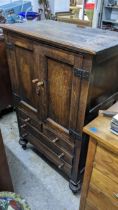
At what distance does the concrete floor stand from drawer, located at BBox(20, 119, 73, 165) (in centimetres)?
25

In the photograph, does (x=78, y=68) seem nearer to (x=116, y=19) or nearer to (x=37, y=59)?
(x=37, y=59)

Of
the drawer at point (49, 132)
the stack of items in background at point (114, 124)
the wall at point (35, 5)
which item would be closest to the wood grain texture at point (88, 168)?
the stack of items in background at point (114, 124)

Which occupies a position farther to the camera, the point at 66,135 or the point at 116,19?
the point at 116,19

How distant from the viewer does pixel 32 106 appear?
1.29 metres

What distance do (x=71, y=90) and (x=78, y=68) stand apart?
14 cm

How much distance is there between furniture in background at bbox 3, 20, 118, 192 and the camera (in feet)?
2.63

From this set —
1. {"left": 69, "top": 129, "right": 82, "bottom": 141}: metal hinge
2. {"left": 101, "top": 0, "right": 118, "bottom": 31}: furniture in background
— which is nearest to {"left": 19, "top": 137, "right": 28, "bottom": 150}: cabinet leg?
{"left": 69, "top": 129, "right": 82, "bottom": 141}: metal hinge

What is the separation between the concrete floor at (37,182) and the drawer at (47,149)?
0.47 ft

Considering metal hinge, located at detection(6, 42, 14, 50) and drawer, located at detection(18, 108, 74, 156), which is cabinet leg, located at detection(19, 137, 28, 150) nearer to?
drawer, located at detection(18, 108, 74, 156)

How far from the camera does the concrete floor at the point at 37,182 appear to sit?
1265mm

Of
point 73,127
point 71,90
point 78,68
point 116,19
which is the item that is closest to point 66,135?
point 73,127

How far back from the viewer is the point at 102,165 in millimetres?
802

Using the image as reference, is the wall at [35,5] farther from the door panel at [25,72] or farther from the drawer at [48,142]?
the drawer at [48,142]

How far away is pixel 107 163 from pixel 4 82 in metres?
1.44
